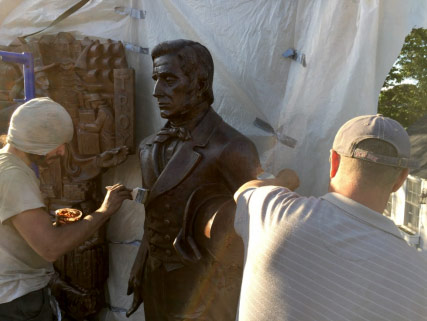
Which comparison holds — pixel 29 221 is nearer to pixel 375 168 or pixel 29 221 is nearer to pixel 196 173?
pixel 196 173

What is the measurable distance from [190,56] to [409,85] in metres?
8.30

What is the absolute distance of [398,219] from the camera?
5941mm

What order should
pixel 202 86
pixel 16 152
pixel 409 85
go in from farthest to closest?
pixel 409 85
pixel 202 86
pixel 16 152

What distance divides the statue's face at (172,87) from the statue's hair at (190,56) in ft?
0.08

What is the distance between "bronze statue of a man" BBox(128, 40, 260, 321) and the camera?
5.95 feet

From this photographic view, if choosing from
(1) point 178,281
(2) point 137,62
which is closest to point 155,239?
(1) point 178,281

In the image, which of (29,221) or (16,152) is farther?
(16,152)

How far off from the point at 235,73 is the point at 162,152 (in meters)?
0.83

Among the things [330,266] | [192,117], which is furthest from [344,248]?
[192,117]

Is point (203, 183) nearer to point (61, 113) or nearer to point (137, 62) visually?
point (61, 113)

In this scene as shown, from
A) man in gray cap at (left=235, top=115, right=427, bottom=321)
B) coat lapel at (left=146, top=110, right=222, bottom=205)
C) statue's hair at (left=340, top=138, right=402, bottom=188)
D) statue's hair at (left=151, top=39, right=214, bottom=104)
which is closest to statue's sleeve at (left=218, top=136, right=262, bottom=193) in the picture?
coat lapel at (left=146, top=110, right=222, bottom=205)

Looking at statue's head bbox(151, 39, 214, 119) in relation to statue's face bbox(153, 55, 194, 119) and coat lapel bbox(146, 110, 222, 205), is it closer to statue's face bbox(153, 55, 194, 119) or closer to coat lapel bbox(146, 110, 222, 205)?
statue's face bbox(153, 55, 194, 119)

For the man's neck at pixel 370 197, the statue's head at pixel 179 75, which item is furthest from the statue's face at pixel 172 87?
the man's neck at pixel 370 197

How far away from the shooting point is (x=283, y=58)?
2414 mm
